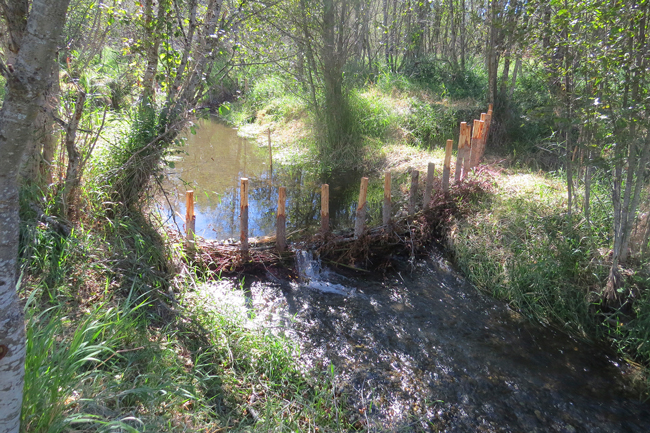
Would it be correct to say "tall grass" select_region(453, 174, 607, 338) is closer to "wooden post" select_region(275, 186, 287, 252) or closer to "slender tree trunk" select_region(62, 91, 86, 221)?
"wooden post" select_region(275, 186, 287, 252)

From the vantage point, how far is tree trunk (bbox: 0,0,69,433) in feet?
4.55

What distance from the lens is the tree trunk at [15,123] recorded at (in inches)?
54.6

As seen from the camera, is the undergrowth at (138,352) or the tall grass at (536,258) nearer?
the undergrowth at (138,352)

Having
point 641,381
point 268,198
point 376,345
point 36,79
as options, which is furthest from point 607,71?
point 268,198

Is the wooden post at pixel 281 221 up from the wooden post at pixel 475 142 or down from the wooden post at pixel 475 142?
down

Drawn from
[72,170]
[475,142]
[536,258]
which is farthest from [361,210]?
[72,170]

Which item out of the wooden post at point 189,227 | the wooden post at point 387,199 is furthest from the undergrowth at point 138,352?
the wooden post at point 387,199

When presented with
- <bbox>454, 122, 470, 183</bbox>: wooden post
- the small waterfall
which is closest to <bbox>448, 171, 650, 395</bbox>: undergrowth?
<bbox>454, 122, 470, 183</bbox>: wooden post

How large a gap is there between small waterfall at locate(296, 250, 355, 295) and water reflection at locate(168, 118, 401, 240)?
1.41 m

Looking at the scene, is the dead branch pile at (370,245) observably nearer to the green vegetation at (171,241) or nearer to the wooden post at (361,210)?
the wooden post at (361,210)

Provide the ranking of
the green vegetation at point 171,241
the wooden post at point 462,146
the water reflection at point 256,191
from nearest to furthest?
the green vegetation at point 171,241 → the wooden post at point 462,146 → the water reflection at point 256,191

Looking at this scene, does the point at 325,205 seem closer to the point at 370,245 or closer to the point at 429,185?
the point at 370,245

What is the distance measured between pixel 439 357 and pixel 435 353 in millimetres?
64

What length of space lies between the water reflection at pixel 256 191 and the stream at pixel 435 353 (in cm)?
189
